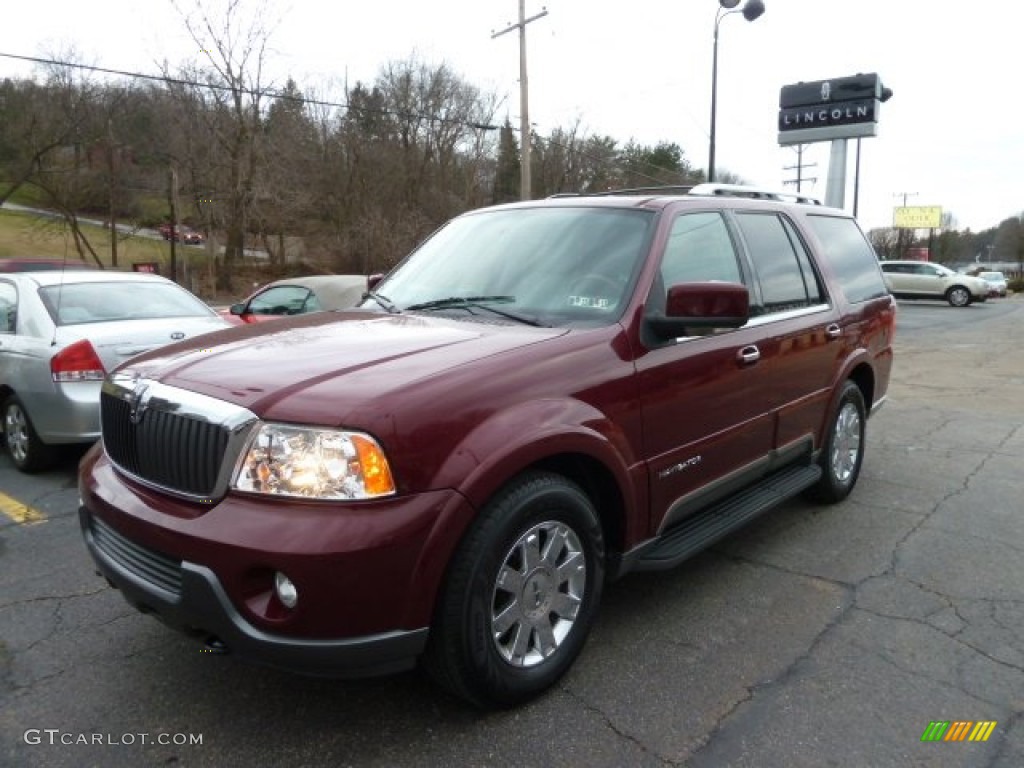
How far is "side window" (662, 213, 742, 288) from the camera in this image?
337 centimetres

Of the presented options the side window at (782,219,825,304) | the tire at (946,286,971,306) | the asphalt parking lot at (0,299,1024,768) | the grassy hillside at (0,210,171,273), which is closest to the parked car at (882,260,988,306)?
the tire at (946,286,971,306)

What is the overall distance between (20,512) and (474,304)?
3362 mm

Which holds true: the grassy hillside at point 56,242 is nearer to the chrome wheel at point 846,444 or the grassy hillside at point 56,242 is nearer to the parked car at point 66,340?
the parked car at point 66,340

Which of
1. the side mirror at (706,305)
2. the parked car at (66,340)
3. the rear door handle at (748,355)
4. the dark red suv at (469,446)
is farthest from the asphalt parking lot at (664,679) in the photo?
the side mirror at (706,305)

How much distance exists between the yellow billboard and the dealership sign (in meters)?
69.0

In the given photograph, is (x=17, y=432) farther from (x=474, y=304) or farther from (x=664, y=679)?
(x=664, y=679)

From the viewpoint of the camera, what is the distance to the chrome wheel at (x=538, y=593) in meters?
2.57

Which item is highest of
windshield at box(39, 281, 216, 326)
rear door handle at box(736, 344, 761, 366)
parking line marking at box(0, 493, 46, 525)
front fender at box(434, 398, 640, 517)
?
windshield at box(39, 281, 216, 326)

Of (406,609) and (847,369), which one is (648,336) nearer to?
(406,609)

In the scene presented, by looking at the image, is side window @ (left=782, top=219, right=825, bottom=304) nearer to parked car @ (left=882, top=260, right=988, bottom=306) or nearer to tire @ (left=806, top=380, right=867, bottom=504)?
tire @ (left=806, top=380, right=867, bottom=504)

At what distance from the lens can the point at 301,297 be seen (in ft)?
30.3

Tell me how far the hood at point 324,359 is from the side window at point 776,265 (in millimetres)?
1577

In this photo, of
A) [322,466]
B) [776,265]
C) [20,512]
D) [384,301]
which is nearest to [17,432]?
[20,512]

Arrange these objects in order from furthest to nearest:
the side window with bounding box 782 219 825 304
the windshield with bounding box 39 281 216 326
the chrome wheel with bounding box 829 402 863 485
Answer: the windshield with bounding box 39 281 216 326, the chrome wheel with bounding box 829 402 863 485, the side window with bounding box 782 219 825 304
